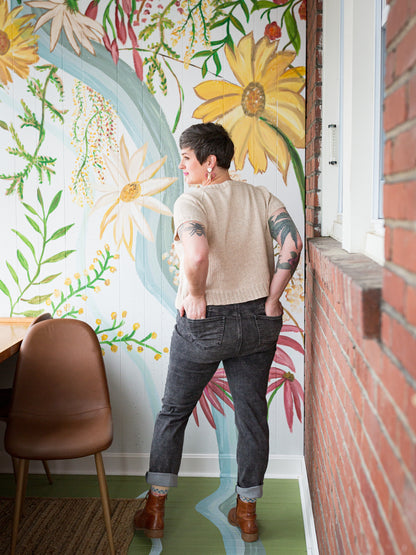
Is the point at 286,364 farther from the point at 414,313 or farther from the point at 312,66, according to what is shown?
the point at 414,313

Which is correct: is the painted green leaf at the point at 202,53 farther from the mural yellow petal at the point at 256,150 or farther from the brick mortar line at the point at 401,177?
the brick mortar line at the point at 401,177

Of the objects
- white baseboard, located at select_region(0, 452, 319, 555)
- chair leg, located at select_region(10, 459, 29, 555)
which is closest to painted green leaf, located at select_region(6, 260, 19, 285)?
white baseboard, located at select_region(0, 452, 319, 555)

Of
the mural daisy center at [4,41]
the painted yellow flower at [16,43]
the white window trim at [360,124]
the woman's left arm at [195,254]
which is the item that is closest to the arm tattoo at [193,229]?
the woman's left arm at [195,254]

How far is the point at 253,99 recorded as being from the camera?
288 cm

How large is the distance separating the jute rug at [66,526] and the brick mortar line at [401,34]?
85.3 inches

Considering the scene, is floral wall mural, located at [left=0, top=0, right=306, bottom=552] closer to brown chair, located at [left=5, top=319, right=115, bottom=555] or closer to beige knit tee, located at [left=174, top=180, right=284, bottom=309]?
brown chair, located at [left=5, top=319, right=115, bottom=555]

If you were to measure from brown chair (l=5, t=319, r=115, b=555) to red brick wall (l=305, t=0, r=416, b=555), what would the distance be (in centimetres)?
105

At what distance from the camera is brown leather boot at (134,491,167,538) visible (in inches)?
98.1

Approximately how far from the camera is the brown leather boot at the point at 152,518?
2492mm

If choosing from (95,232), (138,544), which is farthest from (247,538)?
(95,232)

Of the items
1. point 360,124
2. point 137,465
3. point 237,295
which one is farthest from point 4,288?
point 360,124

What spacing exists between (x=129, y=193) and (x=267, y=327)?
1.10 meters

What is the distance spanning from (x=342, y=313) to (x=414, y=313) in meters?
0.74

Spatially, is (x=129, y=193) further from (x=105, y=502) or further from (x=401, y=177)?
(x=401, y=177)
